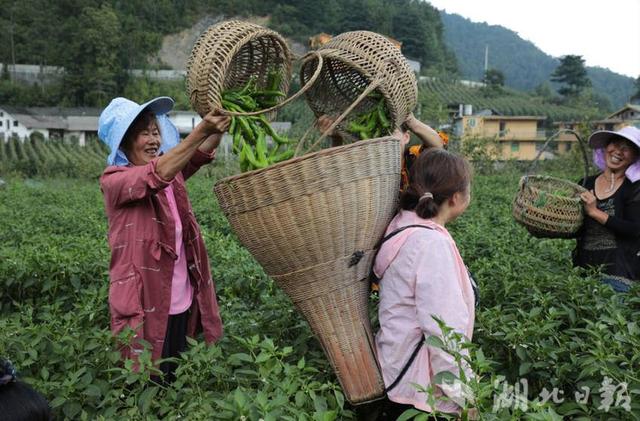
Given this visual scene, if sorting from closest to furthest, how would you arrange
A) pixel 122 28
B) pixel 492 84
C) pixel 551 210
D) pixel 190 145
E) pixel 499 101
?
pixel 190 145 → pixel 551 210 → pixel 499 101 → pixel 122 28 → pixel 492 84

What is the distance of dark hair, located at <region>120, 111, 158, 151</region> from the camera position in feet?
8.74

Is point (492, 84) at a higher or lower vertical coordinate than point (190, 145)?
lower

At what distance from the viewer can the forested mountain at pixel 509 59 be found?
121 metres

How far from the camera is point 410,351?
2014mm

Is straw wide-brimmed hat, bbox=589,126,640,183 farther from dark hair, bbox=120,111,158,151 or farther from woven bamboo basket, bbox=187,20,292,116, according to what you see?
dark hair, bbox=120,111,158,151

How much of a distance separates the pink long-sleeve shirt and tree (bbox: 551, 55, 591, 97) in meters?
86.6

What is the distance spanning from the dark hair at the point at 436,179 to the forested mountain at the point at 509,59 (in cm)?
11563

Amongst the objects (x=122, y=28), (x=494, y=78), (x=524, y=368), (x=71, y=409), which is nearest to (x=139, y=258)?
(x=71, y=409)

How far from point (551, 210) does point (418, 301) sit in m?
1.72

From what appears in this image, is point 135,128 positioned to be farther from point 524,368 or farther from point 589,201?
point 589,201

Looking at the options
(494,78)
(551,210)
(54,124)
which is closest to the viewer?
(551,210)

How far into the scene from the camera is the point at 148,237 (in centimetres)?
262

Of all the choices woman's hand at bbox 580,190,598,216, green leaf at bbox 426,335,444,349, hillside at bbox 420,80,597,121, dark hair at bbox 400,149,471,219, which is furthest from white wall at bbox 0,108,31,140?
green leaf at bbox 426,335,444,349

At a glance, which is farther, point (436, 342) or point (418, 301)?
point (418, 301)
